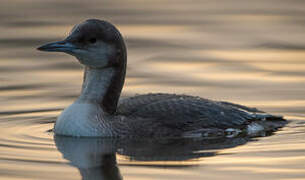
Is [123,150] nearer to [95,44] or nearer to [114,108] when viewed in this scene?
[114,108]

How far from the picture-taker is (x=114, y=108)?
10133 millimetres

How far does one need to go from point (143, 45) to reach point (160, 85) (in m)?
2.35

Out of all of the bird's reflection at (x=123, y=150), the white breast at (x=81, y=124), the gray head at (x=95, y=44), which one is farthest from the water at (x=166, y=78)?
the gray head at (x=95, y=44)

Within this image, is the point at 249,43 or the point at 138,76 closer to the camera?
the point at 138,76

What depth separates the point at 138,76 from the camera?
12742 millimetres

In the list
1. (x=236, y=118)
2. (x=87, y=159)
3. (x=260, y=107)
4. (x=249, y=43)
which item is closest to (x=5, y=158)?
(x=87, y=159)

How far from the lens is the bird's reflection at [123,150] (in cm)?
874

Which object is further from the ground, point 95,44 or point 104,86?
point 95,44

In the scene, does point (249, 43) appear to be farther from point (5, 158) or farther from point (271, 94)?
point (5, 158)

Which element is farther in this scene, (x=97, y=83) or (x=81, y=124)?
(x=97, y=83)

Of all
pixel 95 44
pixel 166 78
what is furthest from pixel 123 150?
pixel 166 78

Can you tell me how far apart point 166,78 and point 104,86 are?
257 centimetres

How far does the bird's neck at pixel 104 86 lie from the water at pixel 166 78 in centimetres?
47

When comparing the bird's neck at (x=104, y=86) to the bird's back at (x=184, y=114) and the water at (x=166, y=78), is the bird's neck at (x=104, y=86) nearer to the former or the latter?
the bird's back at (x=184, y=114)
